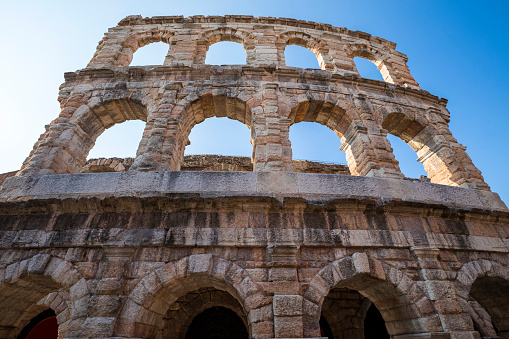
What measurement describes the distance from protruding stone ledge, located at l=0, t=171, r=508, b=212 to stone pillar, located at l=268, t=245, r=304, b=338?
35.0 inches

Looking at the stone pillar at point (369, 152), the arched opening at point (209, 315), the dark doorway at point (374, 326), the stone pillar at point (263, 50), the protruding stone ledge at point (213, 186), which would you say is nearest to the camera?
the protruding stone ledge at point (213, 186)

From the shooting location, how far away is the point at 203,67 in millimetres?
6508

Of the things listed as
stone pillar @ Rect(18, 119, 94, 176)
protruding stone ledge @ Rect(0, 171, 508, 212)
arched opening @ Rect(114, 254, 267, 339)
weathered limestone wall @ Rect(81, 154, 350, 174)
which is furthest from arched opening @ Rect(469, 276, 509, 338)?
stone pillar @ Rect(18, 119, 94, 176)

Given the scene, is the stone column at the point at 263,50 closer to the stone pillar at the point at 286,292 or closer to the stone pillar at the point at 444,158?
the stone pillar at the point at 444,158

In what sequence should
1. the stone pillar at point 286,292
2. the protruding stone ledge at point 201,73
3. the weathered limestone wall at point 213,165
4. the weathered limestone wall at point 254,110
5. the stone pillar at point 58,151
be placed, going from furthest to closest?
1. the weathered limestone wall at point 213,165
2. the protruding stone ledge at point 201,73
3. the weathered limestone wall at point 254,110
4. the stone pillar at point 58,151
5. the stone pillar at point 286,292

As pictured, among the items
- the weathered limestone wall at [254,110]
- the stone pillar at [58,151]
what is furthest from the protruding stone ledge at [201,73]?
the stone pillar at [58,151]

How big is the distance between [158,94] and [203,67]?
1.34 metres

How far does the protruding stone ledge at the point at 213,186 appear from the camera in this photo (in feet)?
14.2

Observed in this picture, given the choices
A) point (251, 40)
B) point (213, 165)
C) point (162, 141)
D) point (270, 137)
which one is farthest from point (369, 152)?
point (213, 165)

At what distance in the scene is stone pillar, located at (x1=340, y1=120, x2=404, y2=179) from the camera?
526 cm

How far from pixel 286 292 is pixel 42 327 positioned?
6.92m

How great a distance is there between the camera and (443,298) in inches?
149

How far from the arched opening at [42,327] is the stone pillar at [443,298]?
8.00m

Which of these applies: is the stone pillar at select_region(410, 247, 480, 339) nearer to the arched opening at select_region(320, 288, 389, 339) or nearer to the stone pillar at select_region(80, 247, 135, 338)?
the arched opening at select_region(320, 288, 389, 339)
